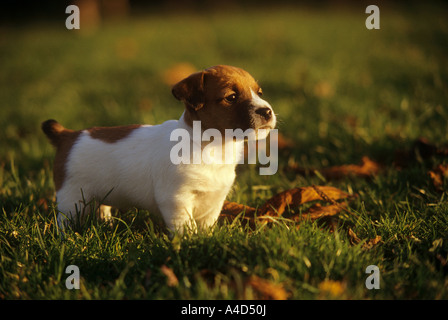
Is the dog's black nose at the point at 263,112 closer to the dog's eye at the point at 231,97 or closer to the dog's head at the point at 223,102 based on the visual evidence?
the dog's head at the point at 223,102


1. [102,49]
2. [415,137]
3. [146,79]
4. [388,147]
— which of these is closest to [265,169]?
[388,147]

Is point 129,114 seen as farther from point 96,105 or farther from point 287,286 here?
point 287,286

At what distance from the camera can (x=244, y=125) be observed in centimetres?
250

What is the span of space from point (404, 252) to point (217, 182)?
1171mm

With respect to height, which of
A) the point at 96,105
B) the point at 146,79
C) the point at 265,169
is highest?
the point at 146,79

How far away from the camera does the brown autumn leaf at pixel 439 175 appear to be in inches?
123

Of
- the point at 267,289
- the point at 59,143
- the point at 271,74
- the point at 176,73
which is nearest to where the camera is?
the point at 267,289

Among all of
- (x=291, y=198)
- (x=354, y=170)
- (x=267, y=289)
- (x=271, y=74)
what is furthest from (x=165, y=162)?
(x=271, y=74)

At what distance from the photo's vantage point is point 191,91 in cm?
252

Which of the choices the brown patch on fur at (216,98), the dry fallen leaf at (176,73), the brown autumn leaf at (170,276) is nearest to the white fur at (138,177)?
the brown patch on fur at (216,98)

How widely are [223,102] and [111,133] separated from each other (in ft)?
2.87

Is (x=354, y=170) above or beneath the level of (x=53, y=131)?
beneath

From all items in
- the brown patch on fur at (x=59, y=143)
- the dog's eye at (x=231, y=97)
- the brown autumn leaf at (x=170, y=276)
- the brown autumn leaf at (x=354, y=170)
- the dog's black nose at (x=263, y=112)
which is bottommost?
the brown autumn leaf at (x=170, y=276)

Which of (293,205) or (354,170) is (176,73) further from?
(293,205)
